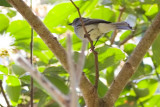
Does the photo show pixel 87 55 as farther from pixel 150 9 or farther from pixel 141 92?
pixel 150 9

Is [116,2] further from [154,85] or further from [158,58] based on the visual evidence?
[154,85]

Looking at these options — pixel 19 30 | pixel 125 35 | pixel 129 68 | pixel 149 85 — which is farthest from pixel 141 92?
pixel 19 30

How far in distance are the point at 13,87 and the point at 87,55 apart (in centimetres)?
47

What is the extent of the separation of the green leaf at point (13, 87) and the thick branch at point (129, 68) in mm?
509

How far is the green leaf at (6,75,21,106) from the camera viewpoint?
1560 mm

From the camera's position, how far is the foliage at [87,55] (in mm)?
1622

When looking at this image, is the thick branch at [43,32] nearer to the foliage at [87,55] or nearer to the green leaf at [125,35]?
the foliage at [87,55]

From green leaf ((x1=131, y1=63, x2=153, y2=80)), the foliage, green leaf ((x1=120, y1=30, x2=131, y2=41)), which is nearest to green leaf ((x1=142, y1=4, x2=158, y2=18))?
the foliage

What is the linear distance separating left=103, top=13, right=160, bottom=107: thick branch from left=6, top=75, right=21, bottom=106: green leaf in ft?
1.67

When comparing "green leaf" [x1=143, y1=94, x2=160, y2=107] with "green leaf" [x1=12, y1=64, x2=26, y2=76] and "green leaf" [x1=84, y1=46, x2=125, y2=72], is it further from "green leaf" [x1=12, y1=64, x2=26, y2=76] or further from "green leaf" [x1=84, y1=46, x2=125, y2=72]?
"green leaf" [x1=12, y1=64, x2=26, y2=76]

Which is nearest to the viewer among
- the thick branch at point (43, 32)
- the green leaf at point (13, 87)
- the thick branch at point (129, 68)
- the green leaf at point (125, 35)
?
the thick branch at point (43, 32)

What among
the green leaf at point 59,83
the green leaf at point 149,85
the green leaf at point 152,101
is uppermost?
the green leaf at point 59,83

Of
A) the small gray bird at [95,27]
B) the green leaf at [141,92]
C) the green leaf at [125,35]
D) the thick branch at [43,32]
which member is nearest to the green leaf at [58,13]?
the small gray bird at [95,27]

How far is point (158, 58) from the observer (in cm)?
175
